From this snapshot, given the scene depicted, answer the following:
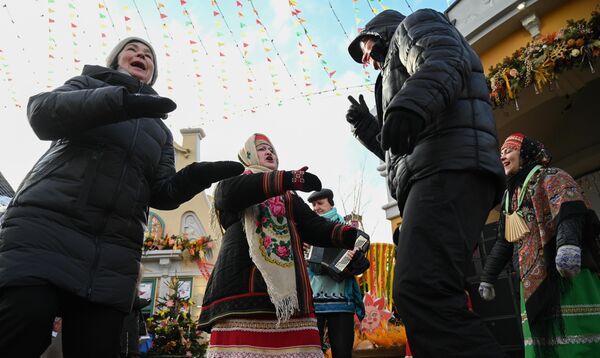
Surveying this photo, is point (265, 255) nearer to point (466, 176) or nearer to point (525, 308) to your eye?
point (466, 176)

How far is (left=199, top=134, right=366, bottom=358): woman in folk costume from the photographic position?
2324 millimetres

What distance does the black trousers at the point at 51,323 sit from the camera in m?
1.43

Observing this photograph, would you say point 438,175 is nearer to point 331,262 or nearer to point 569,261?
point 569,261

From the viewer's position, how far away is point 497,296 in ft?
17.9

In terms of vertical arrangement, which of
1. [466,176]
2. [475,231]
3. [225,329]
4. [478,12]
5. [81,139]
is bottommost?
[225,329]

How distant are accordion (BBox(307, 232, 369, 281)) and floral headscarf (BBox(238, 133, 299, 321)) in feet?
4.55

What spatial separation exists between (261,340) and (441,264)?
120 centimetres

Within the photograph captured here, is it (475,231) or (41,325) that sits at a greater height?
(475,231)

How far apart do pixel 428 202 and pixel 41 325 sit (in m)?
1.37

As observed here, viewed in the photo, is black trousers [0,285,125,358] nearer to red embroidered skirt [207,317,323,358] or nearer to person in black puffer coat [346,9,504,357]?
red embroidered skirt [207,317,323,358]

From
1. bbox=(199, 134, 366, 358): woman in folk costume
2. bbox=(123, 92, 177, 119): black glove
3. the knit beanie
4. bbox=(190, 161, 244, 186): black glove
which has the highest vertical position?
the knit beanie

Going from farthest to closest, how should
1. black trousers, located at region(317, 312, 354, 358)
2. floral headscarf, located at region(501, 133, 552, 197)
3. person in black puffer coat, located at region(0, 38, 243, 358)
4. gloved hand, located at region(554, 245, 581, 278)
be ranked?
1. black trousers, located at region(317, 312, 354, 358)
2. floral headscarf, located at region(501, 133, 552, 197)
3. gloved hand, located at region(554, 245, 581, 278)
4. person in black puffer coat, located at region(0, 38, 243, 358)

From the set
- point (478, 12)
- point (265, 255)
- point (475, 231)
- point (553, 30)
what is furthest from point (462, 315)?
point (478, 12)

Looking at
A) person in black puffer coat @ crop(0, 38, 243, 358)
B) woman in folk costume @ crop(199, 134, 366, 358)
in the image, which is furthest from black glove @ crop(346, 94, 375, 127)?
person in black puffer coat @ crop(0, 38, 243, 358)
